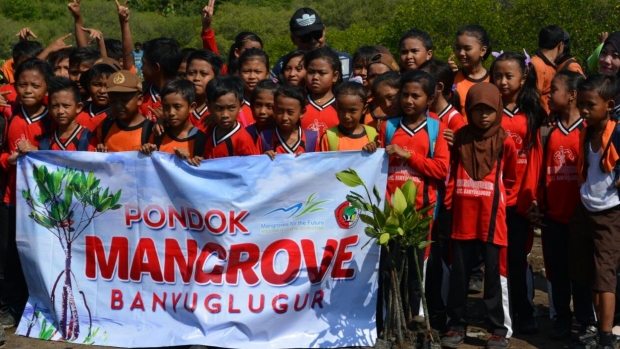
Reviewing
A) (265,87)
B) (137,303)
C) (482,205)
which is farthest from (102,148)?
(482,205)

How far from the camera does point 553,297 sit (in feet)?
20.8

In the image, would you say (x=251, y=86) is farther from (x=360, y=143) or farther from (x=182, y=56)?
(x=360, y=143)

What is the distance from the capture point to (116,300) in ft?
20.3

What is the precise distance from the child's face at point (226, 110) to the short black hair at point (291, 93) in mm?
294

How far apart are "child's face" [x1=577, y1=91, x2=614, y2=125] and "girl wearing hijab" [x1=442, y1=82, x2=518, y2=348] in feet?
1.66

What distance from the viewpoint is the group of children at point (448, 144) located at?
5.85 meters

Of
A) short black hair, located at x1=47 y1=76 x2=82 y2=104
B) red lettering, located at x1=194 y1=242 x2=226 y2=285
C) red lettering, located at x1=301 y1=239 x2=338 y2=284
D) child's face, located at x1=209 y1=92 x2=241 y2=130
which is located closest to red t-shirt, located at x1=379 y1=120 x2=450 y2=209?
red lettering, located at x1=301 y1=239 x2=338 y2=284

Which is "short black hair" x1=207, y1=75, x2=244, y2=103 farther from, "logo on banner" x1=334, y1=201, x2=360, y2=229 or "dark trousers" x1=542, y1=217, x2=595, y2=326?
"dark trousers" x1=542, y1=217, x2=595, y2=326

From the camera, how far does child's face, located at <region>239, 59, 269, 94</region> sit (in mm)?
7215

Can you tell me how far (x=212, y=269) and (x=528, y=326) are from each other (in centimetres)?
227

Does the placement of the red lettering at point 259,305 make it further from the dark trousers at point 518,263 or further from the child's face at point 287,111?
the dark trousers at point 518,263

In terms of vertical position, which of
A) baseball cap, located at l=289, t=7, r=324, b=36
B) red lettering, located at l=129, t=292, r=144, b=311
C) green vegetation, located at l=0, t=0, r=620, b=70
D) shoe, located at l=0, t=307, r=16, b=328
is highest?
green vegetation, located at l=0, t=0, r=620, b=70

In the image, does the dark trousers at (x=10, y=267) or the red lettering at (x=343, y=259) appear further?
the dark trousers at (x=10, y=267)

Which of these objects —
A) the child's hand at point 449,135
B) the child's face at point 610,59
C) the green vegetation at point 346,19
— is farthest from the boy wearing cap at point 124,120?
the green vegetation at point 346,19
